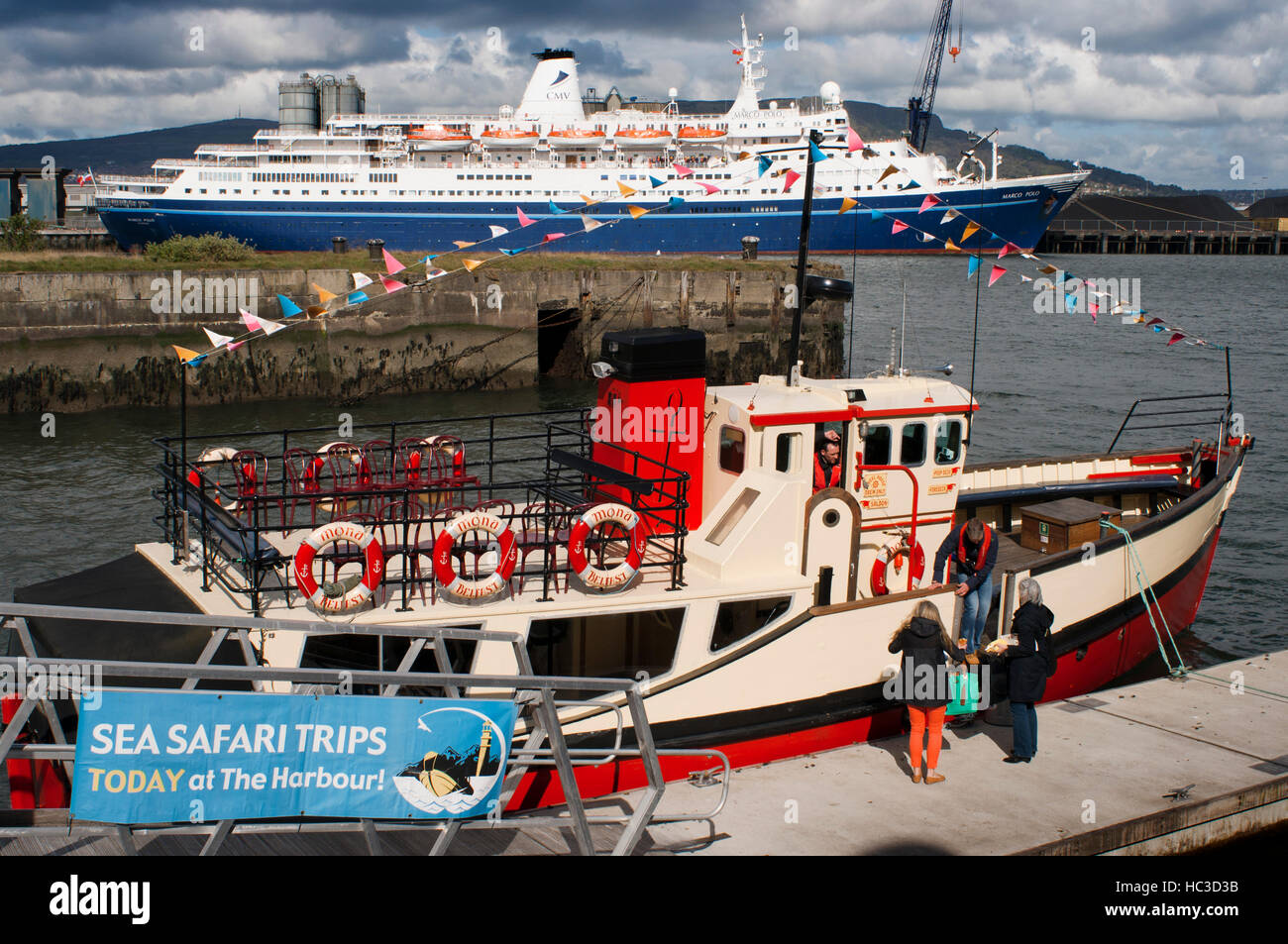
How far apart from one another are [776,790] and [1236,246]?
411ft

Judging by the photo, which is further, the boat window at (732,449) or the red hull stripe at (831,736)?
the boat window at (732,449)

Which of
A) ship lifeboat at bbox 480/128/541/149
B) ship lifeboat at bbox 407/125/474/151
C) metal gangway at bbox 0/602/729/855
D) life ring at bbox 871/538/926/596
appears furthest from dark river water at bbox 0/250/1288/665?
ship lifeboat at bbox 407/125/474/151

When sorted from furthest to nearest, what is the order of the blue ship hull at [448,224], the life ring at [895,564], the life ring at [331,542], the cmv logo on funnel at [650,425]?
the blue ship hull at [448,224], the life ring at [895,564], the cmv logo on funnel at [650,425], the life ring at [331,542]

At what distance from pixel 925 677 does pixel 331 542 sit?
4.65 metres

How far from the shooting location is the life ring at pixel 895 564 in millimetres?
10110

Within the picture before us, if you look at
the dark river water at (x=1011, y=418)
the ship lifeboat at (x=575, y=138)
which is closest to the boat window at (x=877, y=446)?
the dark river water at (x=1011, y=418)

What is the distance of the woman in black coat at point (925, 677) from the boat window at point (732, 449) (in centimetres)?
221

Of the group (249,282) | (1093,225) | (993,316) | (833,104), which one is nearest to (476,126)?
(833,104)

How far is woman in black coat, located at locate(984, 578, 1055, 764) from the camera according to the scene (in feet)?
28.6

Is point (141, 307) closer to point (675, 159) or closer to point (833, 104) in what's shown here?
point (675, 159)

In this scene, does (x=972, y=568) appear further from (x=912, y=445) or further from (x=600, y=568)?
(x=600, y=568)

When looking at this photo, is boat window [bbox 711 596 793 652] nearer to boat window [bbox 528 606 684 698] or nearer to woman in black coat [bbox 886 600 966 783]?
boat window [bbox 528 606 684 698]

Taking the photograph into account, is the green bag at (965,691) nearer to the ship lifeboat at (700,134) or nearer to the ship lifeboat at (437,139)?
the ship lifeboat at (437,139)

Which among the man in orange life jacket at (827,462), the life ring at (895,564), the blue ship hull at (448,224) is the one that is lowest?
the life ring at (895,564)
